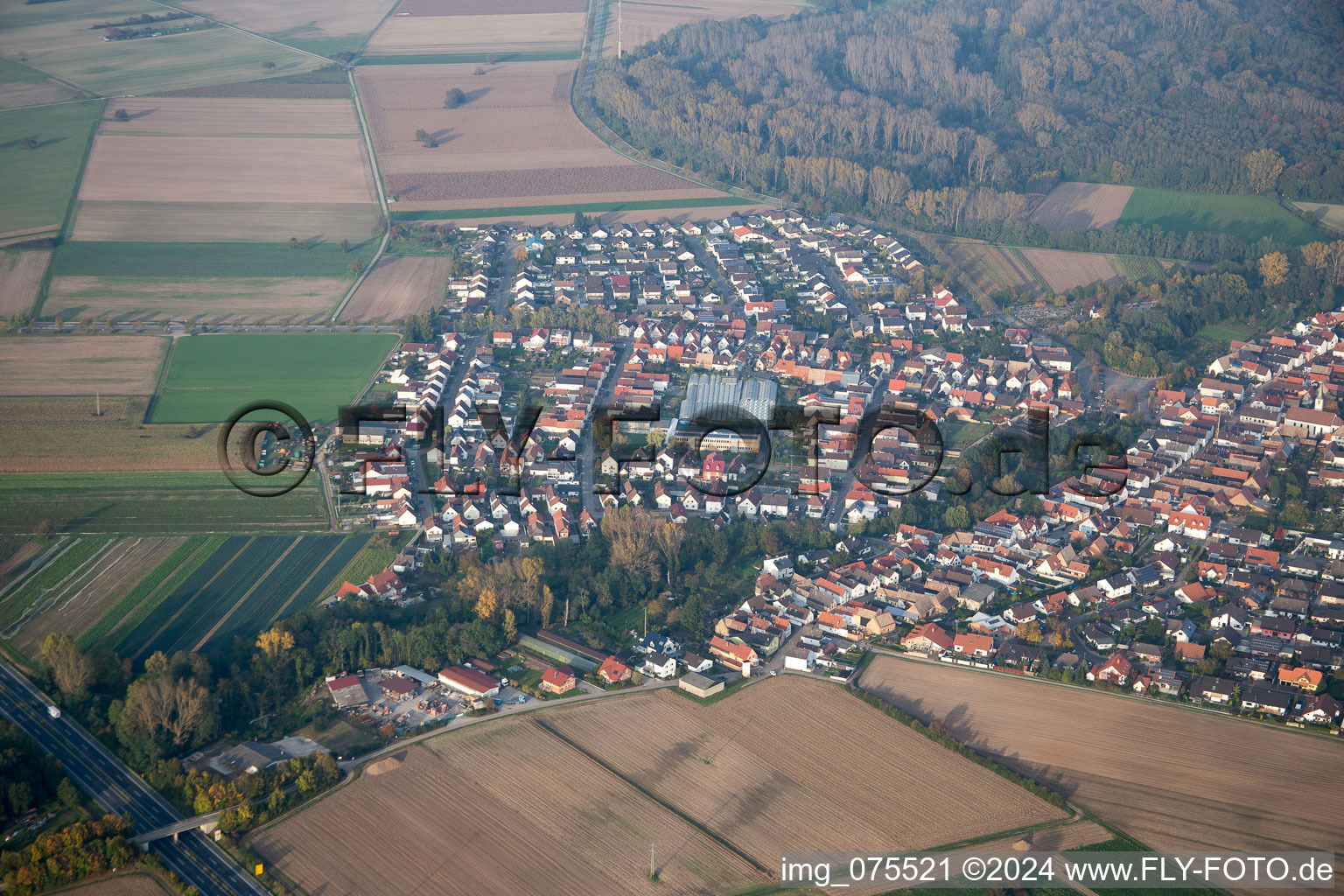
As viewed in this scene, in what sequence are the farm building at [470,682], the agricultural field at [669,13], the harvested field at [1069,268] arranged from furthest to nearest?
the agricultural field at [669,13] → the harvested field at [1069,268] → the farm building at [470,682]

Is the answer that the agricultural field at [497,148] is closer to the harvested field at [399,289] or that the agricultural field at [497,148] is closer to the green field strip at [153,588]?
the harvested field at [399,289]

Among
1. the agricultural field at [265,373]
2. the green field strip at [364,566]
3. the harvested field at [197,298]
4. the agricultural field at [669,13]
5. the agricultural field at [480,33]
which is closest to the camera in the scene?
the green field strip at [364,566]

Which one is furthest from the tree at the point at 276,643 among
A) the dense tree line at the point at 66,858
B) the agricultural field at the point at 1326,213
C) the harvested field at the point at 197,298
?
the agricultural field at the point at 1326,213

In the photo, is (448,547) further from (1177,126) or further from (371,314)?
(1177,126)

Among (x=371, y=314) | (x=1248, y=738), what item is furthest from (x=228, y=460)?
(x=1248, y=738)

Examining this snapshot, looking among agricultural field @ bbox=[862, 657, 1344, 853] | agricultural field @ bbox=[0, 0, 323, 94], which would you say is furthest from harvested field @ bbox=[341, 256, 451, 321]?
agricultural field @ bbox=[0, 0, 323, 94]

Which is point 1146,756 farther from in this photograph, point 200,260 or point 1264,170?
point 1264,170
